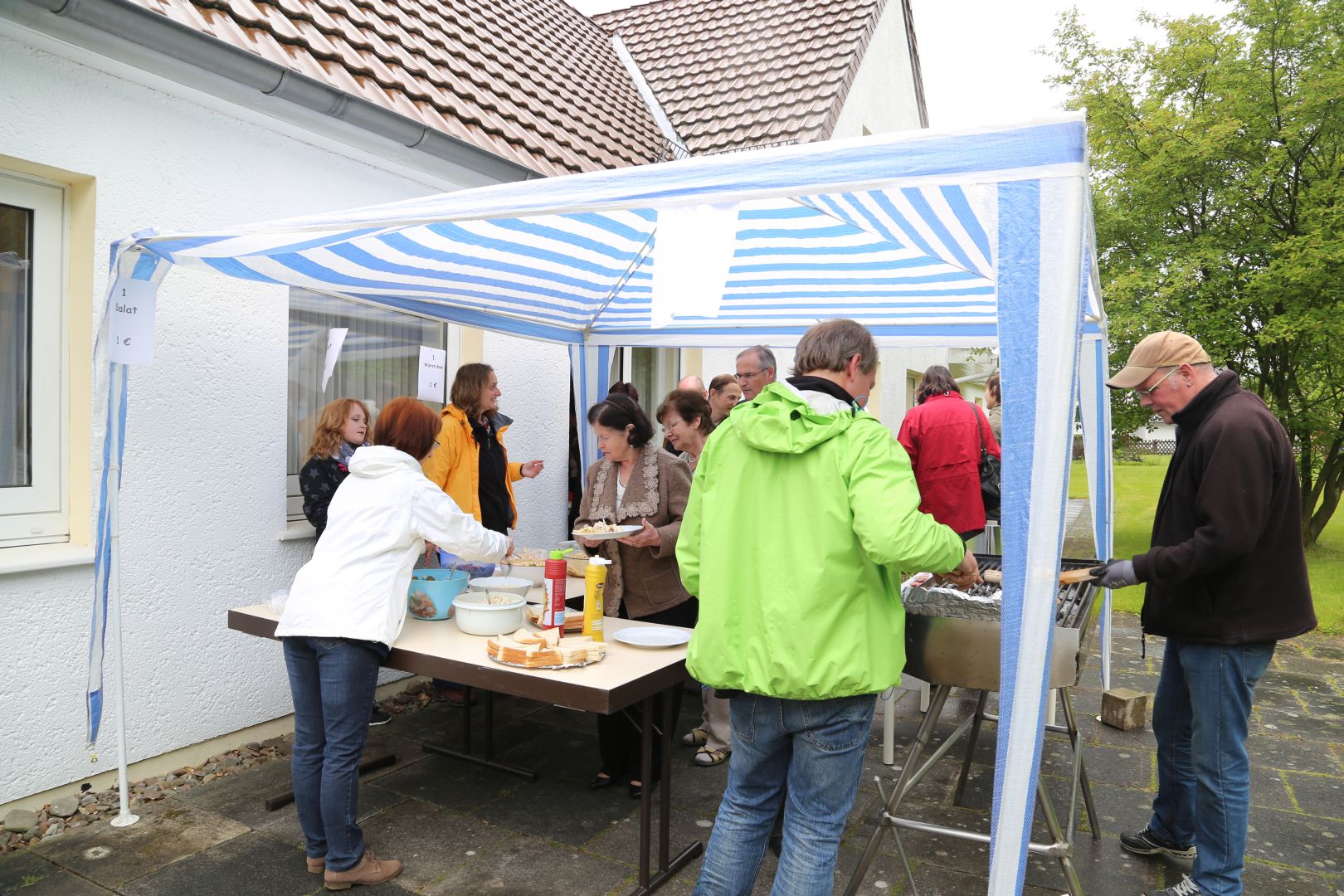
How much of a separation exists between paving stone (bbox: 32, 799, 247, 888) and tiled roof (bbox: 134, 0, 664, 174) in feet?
10.9

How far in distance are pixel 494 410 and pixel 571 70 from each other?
4617 mm

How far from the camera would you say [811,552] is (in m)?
2.16

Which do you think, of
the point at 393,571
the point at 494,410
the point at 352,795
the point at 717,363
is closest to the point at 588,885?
the point at 352,795

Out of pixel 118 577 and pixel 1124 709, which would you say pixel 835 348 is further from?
pixel 1124 709

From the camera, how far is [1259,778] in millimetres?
4160

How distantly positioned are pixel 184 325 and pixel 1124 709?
17.0ft

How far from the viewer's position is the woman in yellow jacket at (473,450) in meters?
4.61

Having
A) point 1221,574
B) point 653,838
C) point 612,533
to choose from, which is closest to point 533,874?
point 653,838

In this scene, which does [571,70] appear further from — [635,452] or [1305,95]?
[1305,95]

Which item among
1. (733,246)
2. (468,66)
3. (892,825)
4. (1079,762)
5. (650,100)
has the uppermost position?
(650,100)

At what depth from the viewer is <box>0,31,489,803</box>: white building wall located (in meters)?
3.45

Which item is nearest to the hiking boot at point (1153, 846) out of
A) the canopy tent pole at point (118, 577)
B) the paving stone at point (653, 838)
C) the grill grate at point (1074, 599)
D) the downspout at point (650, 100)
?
the grill grate at point (1074, 599)

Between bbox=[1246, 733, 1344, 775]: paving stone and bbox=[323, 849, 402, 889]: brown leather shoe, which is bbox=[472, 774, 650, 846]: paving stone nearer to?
bbox=[323, 849, 402, 889]: brown leather shoe

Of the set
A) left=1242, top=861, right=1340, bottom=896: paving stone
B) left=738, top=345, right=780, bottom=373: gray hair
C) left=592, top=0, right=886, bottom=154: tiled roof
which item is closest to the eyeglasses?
left=1242, top=861, right=1340, bottom=896: paving stone
